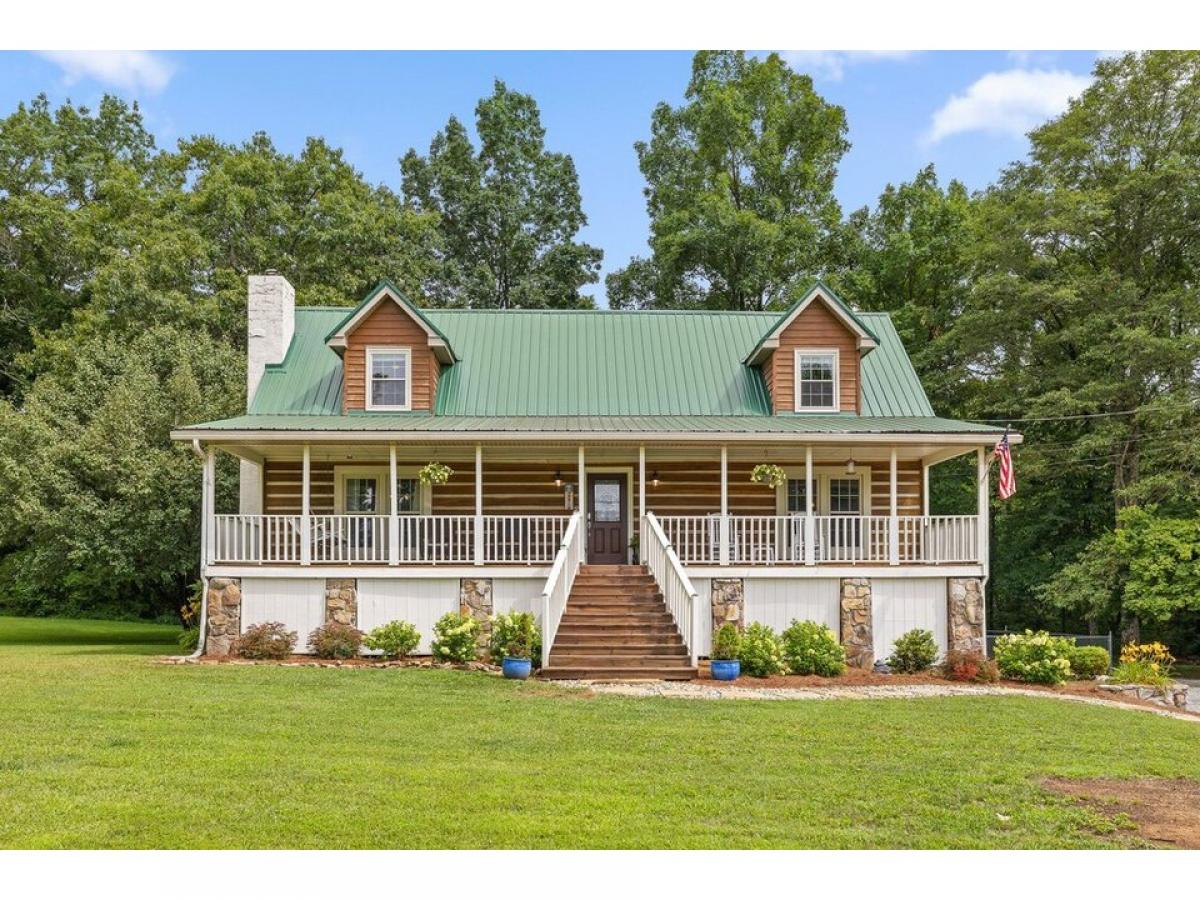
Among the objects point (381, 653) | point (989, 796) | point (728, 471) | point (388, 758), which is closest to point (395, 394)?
point (381, 653)

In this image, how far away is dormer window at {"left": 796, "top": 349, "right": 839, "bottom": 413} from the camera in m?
21.5

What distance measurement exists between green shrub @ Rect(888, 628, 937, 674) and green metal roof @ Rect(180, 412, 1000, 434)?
3725 mm

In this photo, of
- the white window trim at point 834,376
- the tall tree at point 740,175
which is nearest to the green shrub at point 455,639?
the white window trim at point 834,376

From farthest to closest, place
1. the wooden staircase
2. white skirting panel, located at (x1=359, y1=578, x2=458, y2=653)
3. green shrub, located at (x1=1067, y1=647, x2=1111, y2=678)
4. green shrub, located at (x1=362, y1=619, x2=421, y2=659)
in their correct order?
white skirting panel, located at (x1=359, y1=578, x2=458, y2=653) < green shrub, located at (x1=362, y1=619, x2=421, y2=659) < green shrub, located at (x1=1067, y1=647, x2=1111, y2=678) < the wooden staircase

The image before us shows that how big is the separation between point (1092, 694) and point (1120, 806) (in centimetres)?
848

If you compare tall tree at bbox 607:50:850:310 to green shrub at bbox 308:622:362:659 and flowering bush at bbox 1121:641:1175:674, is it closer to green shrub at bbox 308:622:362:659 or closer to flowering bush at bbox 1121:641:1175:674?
flowering bush at bbox 1121:641:1175:674

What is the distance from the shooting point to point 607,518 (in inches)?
850

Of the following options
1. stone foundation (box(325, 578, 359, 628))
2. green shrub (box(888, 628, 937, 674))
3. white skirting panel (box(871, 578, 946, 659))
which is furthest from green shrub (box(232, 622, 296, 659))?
green shrub (box(888, 628, 937, 674))

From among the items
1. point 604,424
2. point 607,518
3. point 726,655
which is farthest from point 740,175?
point 726,655

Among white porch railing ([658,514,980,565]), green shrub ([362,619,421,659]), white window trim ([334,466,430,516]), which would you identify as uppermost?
white window trim ([334,466,430,516])

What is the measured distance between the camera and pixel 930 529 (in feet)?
62.2

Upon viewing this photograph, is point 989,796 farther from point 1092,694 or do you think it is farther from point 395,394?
point 395,394

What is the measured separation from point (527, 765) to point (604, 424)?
10.8 metres

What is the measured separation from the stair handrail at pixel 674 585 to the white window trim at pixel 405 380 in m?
5.83
